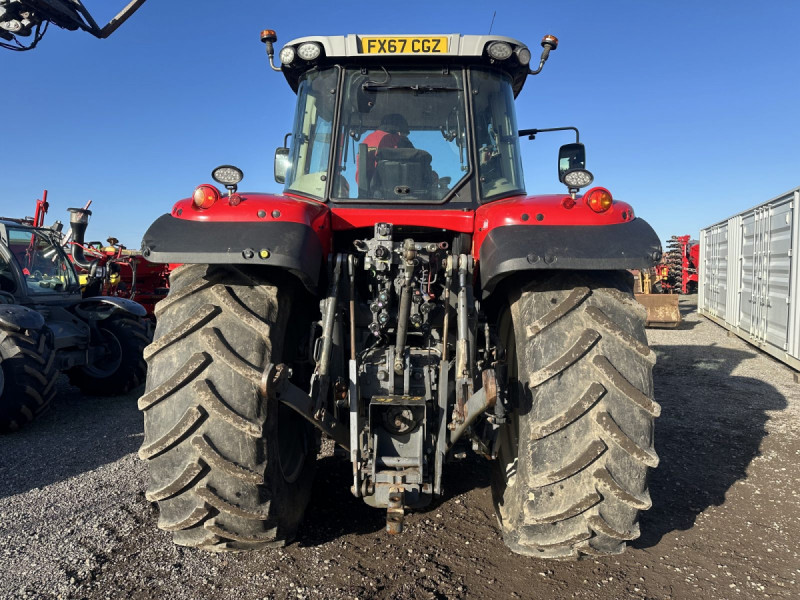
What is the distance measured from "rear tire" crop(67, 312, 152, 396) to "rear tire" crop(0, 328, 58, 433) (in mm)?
1515

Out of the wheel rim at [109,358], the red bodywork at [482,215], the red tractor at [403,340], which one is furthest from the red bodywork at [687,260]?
the red bodywork at [482,215]

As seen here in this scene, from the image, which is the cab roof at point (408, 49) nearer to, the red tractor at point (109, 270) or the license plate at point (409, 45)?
the license plate at point (409, 45)

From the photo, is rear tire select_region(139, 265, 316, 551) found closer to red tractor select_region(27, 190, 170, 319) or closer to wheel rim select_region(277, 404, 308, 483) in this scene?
wheel rim select_region(277, 404, 308, 483)

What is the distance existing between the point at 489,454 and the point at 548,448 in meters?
0.68

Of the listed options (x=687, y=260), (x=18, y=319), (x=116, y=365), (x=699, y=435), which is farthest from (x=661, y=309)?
(x=18, y=319)

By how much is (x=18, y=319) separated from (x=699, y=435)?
6.24 m

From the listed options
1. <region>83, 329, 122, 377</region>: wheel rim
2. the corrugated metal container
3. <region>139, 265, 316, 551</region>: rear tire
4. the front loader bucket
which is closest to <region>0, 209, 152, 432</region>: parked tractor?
<region>83, 329, 122, 377</region>: wheel rim

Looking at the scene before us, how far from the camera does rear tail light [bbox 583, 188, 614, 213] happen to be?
99.2 inches

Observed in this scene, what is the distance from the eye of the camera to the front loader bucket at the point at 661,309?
479 inches

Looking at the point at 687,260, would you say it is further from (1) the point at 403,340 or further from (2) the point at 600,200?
(1) the point at 403,340

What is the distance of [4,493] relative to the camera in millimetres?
3754

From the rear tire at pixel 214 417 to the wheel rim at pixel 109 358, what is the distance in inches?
194

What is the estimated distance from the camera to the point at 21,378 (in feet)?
16.3

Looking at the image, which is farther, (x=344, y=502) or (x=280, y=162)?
(x=280, y=162)
